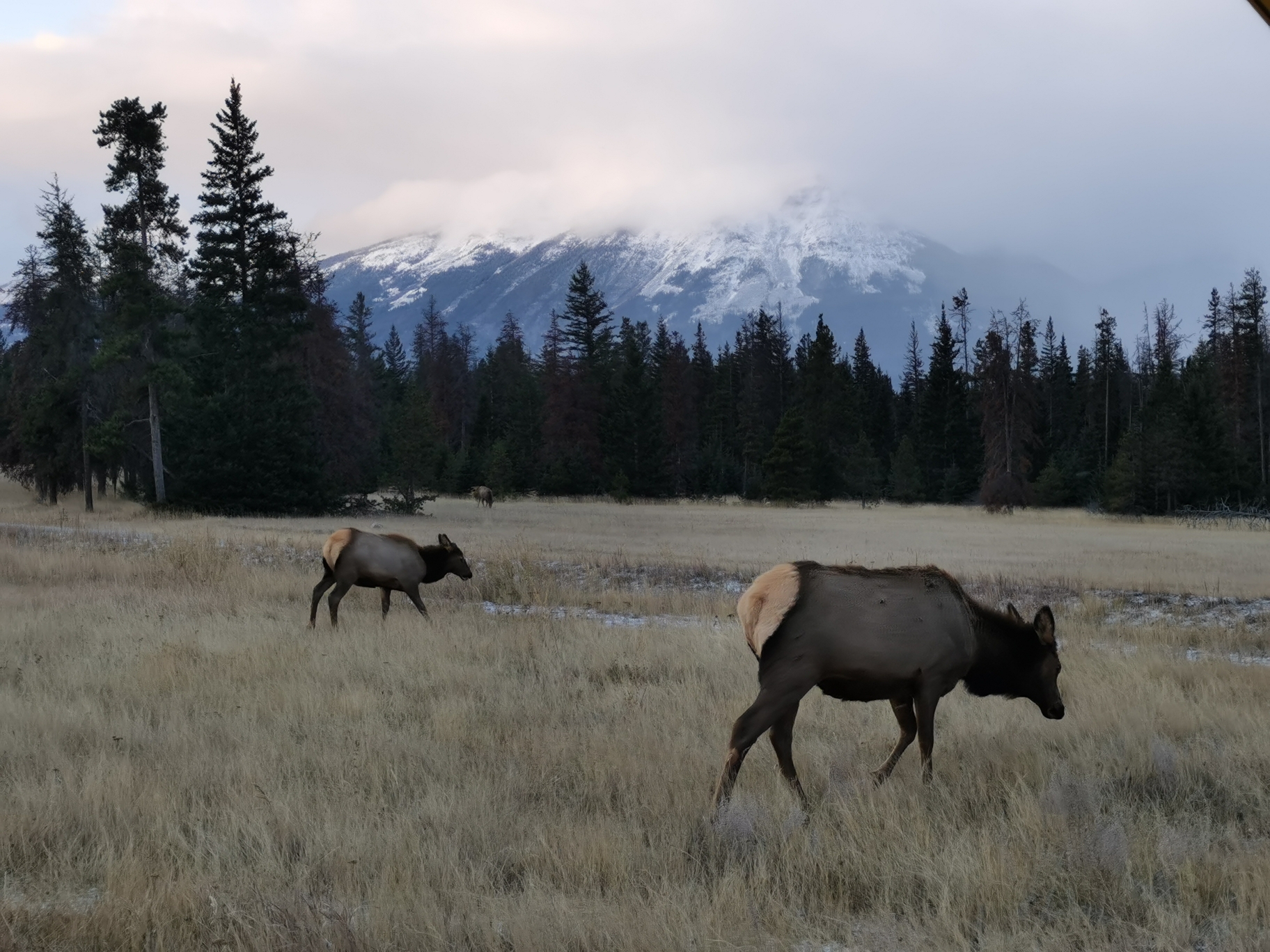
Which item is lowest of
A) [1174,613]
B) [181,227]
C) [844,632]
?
[1174,613]

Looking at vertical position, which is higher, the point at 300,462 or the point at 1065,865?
the point at 300,462

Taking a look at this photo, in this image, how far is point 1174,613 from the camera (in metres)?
16.0

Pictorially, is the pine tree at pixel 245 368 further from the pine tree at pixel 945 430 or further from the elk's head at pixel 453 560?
the pine tree at pixel 945 430

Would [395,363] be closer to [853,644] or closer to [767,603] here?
[767,603]

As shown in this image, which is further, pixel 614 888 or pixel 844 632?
pixel 844 632

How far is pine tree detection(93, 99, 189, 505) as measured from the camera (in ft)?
125

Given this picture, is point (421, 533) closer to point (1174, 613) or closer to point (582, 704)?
point (1174, 613)

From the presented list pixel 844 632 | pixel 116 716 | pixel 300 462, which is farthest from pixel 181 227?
pixel 844 632

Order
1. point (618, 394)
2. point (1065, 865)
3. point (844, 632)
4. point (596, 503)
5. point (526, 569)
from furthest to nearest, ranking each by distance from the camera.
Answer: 1. point (618, 394)
2. point (596, 503)
3. point (526, 569)
4. point (844, 632)
5. point (1065, 865)

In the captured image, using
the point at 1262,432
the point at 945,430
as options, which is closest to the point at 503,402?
the point at 945,430

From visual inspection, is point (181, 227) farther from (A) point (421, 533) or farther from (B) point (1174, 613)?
(B) point (1174, 613)

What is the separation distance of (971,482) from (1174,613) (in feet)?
192

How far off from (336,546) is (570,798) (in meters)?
7.62

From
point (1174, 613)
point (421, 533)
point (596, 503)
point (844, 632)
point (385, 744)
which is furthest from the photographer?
point (596, 503)
